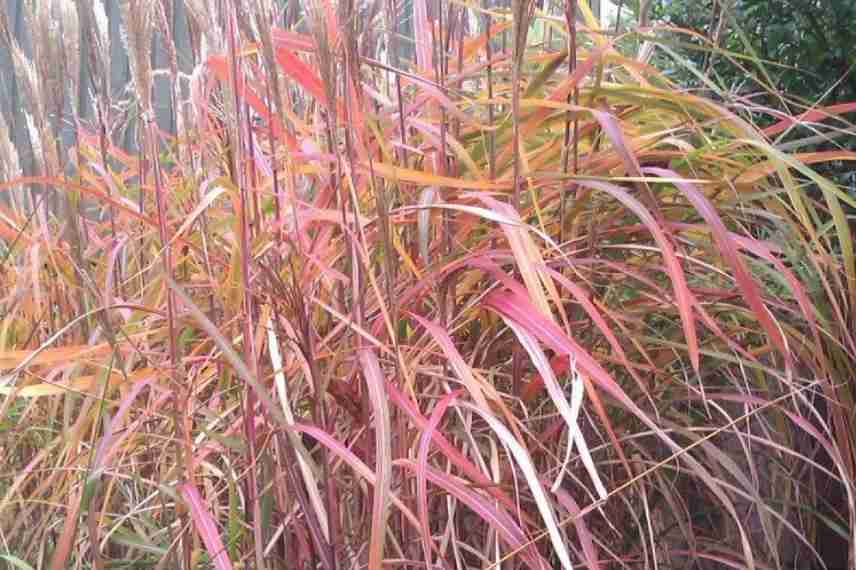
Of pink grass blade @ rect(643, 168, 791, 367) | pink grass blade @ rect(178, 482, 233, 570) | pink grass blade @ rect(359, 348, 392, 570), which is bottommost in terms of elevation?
pink grass blade @ rect(178, 482, 233, 570)

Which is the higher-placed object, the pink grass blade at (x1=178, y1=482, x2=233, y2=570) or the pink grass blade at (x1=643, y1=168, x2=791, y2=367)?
the pink grass blade at (x1=643, y1=168, x2=791, y2=367)

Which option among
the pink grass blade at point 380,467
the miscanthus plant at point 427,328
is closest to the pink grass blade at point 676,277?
the miscanthus plant at point 427,328

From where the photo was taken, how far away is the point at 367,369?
0.86m

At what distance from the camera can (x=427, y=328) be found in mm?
935

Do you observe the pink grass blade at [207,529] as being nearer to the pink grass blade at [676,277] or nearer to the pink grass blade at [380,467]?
the pink grass blade at [380,467]

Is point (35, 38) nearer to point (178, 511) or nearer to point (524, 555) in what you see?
point (178, 511)

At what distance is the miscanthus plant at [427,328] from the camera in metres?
0.88

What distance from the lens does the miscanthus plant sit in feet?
2.90

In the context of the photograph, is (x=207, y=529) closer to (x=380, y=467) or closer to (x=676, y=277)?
(x=380, y=467)

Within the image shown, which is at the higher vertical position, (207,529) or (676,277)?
(676,277)

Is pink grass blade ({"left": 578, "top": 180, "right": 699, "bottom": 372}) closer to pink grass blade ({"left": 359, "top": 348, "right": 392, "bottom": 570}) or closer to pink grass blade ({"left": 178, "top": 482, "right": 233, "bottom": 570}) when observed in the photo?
pink grass blade ({"left": 359, "top": 348, "right": 392, "bottom": 570})

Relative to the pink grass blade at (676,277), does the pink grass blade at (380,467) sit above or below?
below

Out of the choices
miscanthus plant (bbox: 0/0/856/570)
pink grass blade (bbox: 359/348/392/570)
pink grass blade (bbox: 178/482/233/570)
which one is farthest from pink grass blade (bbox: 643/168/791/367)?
pink grass blade (bbox: 178/482/233/570)

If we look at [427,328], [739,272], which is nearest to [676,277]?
[739,272]
